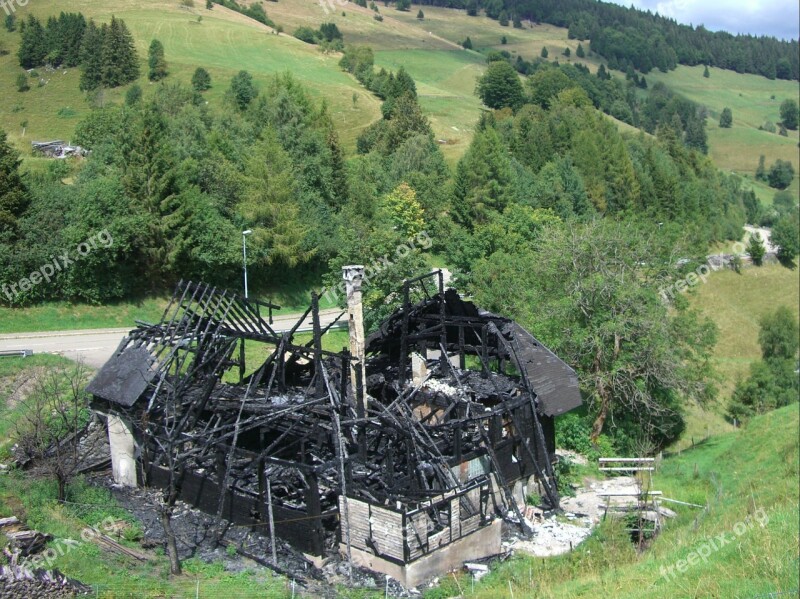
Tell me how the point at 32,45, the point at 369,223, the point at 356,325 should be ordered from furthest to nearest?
→ the point at 32,45 → the point at 369,223 → the point at 356,325

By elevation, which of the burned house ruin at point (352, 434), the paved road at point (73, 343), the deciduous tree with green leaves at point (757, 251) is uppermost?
the burned house ruin at point (352, 434)

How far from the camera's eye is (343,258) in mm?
41875

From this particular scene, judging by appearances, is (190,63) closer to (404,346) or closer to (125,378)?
(125,378)

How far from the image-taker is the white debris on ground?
23.5 meters

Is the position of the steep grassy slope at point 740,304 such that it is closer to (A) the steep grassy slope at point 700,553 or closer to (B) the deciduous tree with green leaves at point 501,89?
(A) the steep grassy slope at point 700,553

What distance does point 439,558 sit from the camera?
829 inches

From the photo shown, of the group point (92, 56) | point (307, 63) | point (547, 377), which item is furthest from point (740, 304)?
point (92, 56)

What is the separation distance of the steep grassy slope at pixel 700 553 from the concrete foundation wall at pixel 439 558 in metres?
0.58

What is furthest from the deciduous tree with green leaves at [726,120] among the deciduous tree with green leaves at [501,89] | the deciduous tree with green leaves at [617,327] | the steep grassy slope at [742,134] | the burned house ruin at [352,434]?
the burned house ruin at [352,434]

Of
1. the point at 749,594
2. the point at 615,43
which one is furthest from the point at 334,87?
the point at 615,43

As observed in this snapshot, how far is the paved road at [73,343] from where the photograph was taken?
35938 mm

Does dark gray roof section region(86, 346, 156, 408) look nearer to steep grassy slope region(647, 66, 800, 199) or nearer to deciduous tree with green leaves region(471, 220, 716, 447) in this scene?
deciduous tree with green leaves region(471, 220, 716, 447)

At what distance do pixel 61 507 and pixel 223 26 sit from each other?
206 feet

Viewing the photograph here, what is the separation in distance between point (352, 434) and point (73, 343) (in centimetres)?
1946
